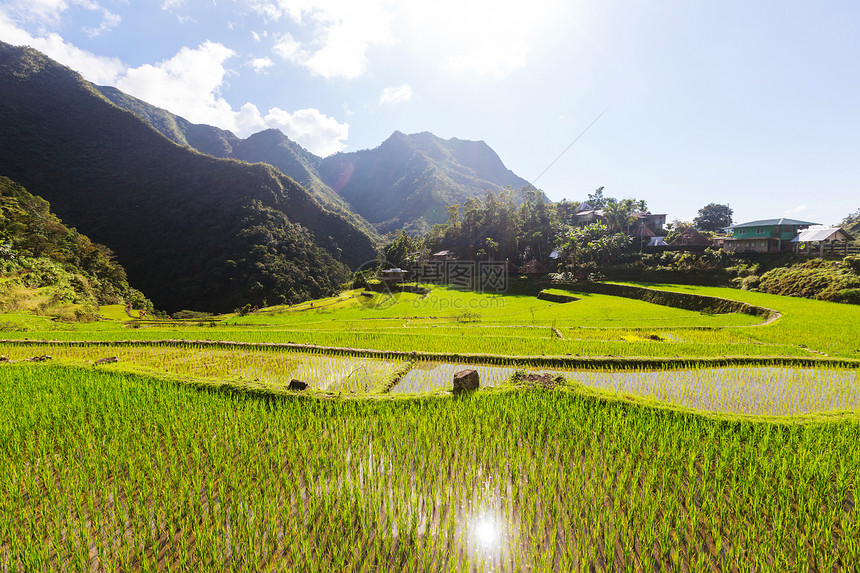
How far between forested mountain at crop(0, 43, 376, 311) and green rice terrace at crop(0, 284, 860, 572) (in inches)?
1411

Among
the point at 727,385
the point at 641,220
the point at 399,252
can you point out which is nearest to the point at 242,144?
the point at 399,252

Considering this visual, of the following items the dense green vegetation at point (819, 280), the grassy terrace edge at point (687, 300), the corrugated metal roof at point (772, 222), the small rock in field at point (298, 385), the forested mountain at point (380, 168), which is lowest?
the small rock in field at point (298, 385)

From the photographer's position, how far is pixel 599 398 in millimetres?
4949

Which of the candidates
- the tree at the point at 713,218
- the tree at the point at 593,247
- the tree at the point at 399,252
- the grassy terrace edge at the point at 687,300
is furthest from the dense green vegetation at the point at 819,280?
the tree at the point at 713,218

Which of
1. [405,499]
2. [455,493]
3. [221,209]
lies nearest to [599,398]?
[455,493]

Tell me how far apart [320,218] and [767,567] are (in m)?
61.0

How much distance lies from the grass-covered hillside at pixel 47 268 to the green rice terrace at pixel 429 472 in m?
17.4

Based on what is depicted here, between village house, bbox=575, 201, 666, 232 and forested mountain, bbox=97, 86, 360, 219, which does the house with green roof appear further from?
forested mountain, bbox=97, 86, 360, 219

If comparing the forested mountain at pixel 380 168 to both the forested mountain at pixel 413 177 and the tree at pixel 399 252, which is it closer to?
the forested mountain at pixel 413 177

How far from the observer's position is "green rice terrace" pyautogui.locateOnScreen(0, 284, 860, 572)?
247cm

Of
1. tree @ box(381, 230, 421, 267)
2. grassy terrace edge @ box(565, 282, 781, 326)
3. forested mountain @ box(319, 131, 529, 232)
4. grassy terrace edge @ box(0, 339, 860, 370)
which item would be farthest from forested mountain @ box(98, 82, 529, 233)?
grassy terrace edge @ box(0, 339, 860, 370)

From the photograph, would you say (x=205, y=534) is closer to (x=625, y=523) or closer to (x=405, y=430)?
(x=405, y=430)

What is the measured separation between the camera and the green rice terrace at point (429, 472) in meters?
2.47

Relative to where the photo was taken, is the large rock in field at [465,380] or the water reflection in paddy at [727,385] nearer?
the large rock in field at [465,380]
